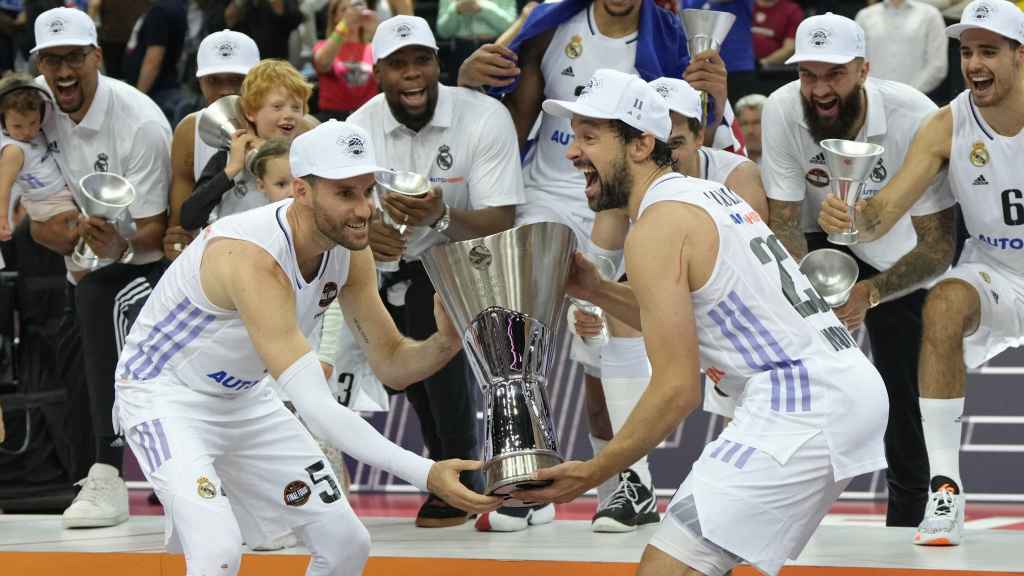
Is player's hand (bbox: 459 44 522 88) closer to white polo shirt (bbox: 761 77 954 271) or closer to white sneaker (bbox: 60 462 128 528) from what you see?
white polo shirt (bbox: 761 77 954 271)

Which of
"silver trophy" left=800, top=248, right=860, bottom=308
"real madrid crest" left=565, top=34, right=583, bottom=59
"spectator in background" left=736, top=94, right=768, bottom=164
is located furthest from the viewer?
"spectator in background" left=736, top=94, right=768, bottom=164

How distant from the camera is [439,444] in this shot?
21.3 feet

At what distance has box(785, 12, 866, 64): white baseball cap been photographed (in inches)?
228

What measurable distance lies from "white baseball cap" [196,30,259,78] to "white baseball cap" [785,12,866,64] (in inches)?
91.8

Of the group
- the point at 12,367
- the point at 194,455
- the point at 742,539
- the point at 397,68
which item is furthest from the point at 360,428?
the point at 12,367

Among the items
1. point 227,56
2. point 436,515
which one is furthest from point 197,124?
point 436,515

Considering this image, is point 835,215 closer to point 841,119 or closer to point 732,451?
point 841,119

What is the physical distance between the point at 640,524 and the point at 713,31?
1891mm

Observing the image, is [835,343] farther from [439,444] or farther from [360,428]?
[439,444]

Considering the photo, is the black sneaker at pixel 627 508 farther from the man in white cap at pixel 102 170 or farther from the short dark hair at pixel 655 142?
the man in white cap at pixel 102 170

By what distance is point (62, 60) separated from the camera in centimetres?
659

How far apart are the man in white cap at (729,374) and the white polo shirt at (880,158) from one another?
1.93 meters

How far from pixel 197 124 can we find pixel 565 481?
2.87m

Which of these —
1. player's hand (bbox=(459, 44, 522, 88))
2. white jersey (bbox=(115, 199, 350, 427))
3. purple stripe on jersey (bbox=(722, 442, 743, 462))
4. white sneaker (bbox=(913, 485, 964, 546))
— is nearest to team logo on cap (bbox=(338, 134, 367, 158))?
white jersey (bbox=(115, 199, 350, 427))
